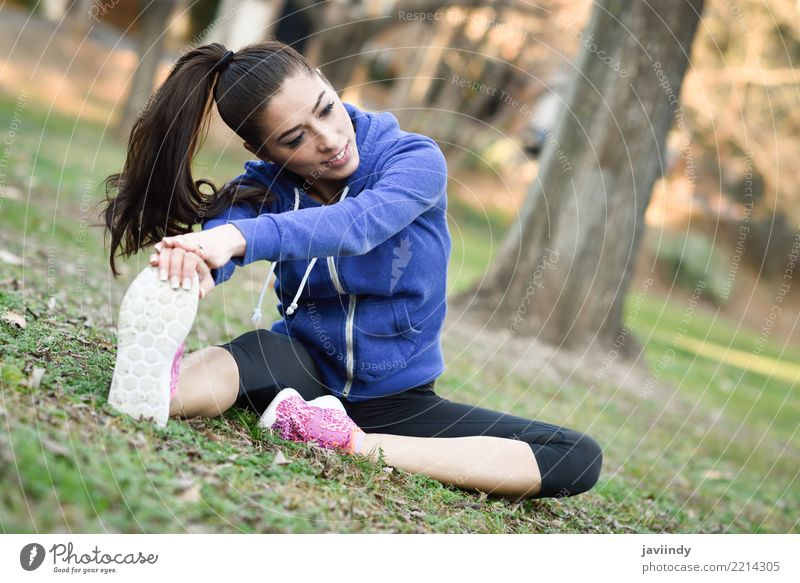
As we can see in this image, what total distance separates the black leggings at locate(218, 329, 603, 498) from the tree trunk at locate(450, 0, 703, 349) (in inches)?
153

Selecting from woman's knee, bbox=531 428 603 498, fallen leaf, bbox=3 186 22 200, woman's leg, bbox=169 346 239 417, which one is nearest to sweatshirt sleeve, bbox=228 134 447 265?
woman's leg, bbox=169 346 239 417

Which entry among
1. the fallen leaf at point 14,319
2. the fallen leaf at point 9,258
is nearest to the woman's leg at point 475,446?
the fallen leaf at point 14,319

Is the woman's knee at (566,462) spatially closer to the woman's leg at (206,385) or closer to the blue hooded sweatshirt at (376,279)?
the blue hooded sweatshirt at (376,279)

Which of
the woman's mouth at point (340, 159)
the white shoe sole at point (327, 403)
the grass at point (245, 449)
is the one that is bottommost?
the grass at point (245, 449)

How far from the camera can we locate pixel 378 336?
127 inches

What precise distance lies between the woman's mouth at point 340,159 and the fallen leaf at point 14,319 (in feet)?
4.16

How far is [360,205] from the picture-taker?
9.46ft

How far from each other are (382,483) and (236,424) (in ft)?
1.78

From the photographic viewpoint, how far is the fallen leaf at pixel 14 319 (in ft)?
10.7

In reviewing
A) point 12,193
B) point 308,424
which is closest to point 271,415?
point 308,424

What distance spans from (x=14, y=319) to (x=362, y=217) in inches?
55.3

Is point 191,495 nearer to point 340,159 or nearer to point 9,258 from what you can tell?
point 340,159

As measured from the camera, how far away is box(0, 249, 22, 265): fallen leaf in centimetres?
467

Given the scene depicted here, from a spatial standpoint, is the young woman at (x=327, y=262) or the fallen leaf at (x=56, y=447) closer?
the fallen leaf at (x=56, y=447)
